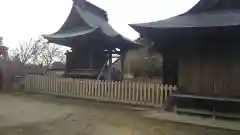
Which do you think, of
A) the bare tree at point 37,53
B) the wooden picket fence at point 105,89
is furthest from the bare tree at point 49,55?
the wooden picket fence at point 105,89

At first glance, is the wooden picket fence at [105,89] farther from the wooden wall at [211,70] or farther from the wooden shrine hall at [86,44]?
the wooden shrine hall at [86,44]

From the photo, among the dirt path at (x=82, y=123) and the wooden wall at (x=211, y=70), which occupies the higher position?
the wooden wall at (x=211, y=70)

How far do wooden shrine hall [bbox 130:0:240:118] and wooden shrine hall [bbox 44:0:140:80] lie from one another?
5338 mm

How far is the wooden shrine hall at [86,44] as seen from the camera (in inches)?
555

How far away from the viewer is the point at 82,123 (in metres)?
7.07

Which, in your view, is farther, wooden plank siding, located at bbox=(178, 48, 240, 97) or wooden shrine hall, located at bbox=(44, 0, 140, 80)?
wooden shrine hall, located at bbox=(44, 0, 140, 80)

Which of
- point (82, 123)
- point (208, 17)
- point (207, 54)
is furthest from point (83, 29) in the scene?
point (82, 123)

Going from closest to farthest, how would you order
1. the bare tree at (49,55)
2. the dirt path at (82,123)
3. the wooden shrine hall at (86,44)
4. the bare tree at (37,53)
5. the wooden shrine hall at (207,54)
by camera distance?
the dirt path at (82,123) < the wooden shrine hall at (207,54) < the wooden shrine hall at (86,44) < the bare tree at (37,53) < the bare tree at (49,55)

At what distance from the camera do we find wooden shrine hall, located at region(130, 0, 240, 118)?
25.8ft

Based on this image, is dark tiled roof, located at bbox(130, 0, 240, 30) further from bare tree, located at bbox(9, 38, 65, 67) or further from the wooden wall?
bare tree, located at bbox(9, 38, 65, 67)

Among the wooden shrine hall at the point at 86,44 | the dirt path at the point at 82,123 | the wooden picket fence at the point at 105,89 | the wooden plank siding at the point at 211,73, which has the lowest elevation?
the dirt path at the point at 82,123

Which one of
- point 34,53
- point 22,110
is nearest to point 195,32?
point 22,110

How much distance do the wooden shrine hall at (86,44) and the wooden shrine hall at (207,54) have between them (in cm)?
534

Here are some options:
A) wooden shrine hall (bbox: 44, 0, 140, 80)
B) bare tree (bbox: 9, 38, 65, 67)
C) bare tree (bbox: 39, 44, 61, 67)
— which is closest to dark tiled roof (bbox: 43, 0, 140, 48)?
wooden shrine hall (bbox: 44, 0, 140, 80)
